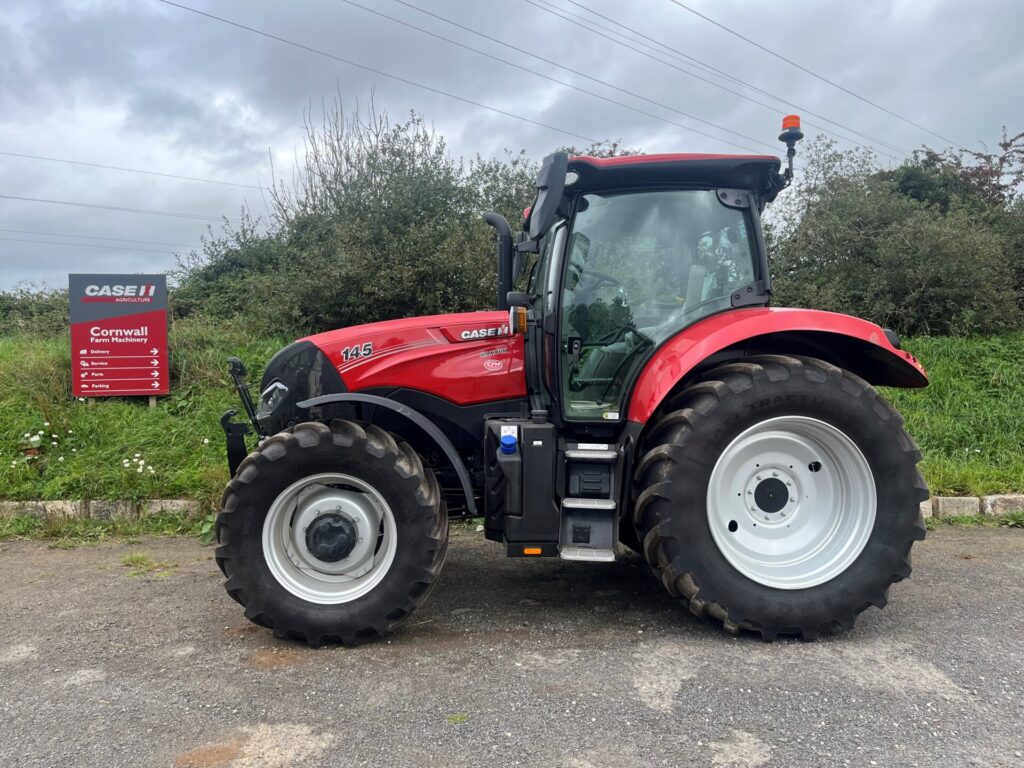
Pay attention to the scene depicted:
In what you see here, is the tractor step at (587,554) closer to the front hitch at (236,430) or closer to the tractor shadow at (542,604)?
the tractor shadow at (542,604)

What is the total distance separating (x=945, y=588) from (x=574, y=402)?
2415mm

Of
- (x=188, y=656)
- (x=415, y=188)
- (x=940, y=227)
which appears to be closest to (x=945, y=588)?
(x=188, y=656)

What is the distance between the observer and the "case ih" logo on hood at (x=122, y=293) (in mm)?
6945

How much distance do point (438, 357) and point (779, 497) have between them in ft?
6.11

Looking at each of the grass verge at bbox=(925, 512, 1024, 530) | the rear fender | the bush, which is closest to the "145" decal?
the rear fender

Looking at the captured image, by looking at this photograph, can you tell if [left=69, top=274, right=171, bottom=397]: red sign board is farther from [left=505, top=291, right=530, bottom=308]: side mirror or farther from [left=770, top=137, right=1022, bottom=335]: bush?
[left=770, top=137, right=1022, bottom=335]: bush

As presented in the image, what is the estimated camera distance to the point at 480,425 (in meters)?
3.85

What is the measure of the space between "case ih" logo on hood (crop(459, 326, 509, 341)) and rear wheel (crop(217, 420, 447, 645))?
0.74m

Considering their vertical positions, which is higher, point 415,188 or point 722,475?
point 415,188

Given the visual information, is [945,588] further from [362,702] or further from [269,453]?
[269,453]

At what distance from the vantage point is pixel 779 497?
3666 millimetres

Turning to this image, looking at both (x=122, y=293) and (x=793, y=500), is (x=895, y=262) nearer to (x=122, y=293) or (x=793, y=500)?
(x=793, y=500)

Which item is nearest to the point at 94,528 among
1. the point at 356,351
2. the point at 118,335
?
the point at 118,335

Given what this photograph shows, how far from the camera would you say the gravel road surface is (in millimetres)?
2510
